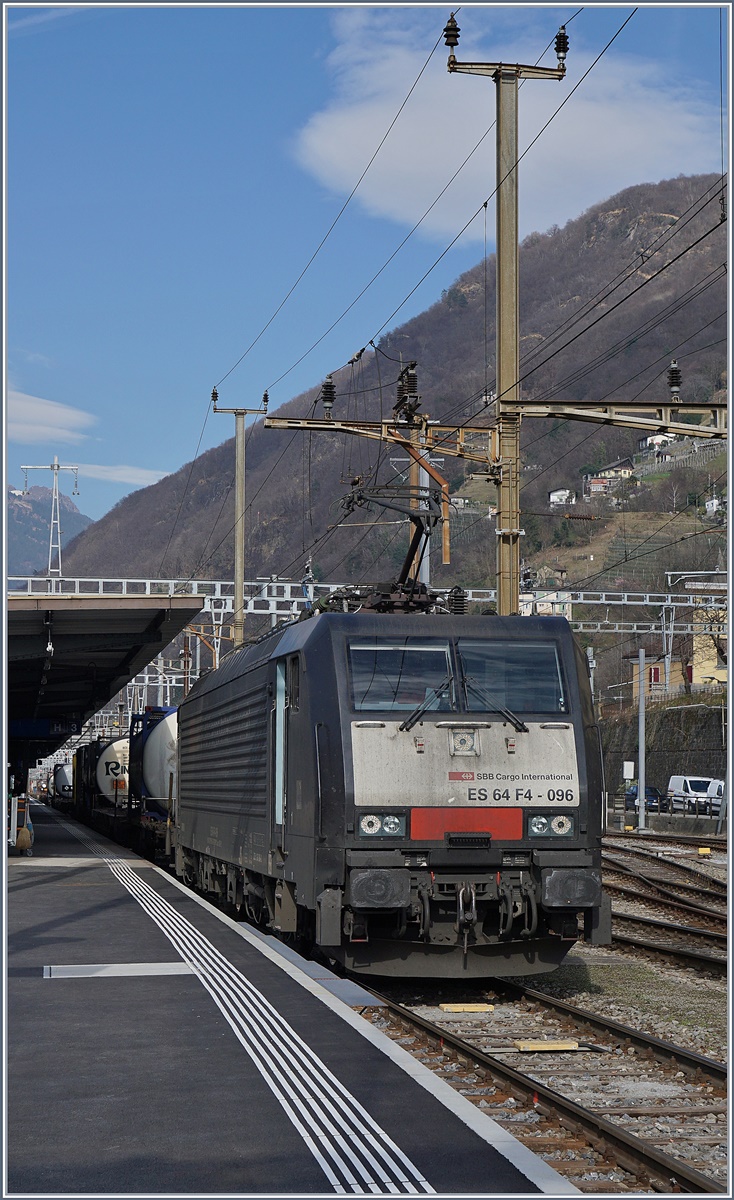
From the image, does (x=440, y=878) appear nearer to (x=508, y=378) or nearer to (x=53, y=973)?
(x=53, y=973)

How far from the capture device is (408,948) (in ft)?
35.3

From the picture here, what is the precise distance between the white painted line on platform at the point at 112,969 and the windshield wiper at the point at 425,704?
10.1 ft

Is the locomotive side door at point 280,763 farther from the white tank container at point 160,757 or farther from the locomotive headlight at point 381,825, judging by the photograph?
the white tank container at point 160,757

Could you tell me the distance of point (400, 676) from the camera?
11.0m

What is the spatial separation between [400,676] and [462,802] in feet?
3.84

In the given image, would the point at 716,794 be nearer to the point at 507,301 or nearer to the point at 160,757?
the point at 160,757

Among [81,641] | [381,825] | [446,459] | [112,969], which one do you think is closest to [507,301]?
[381,825]

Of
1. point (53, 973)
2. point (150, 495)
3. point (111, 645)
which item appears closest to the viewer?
point (53, 973)

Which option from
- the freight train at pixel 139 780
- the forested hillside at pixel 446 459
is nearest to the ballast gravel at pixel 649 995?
the freight train at pixel 139 780

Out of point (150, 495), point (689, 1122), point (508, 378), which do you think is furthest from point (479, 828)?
point (150, 495)

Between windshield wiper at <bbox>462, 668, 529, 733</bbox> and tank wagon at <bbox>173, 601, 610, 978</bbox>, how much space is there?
1 cm

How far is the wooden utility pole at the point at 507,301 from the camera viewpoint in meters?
17.6

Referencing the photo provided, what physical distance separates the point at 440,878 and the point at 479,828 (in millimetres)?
510

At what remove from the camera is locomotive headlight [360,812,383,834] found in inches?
410
